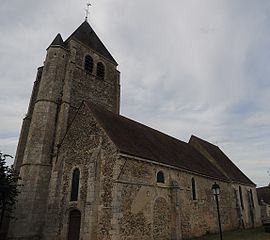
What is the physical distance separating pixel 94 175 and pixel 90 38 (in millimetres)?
16799

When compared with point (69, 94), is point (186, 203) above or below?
below

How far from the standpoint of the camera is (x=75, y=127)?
17.8 meters

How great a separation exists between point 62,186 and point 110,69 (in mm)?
13674

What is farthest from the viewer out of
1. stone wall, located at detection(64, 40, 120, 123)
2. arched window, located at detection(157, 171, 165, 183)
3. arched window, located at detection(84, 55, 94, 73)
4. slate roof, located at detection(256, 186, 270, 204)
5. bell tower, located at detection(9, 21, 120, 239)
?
slate roof, located at detection(256, 186, 270, 204)

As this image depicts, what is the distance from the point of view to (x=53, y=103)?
19.8m

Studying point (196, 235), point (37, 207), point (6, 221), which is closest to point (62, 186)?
point (37, 207)

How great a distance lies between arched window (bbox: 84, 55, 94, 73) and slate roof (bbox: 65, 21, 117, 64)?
4.80ft

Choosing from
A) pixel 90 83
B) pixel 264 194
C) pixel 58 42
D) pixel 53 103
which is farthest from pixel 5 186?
pixel 264 194

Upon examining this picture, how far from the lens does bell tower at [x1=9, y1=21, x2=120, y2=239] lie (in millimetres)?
16672

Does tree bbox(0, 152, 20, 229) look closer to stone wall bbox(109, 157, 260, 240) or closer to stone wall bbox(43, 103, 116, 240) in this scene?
stone wall bbox(43, 103, 116, 240)

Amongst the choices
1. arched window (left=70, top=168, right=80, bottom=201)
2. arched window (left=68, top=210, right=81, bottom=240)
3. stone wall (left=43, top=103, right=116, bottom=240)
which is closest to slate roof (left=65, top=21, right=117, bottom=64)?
stone wall (left=43, top=103, right=116, bottom=240)

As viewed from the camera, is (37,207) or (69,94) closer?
(37,207)

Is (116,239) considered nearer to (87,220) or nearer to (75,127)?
(87,220)

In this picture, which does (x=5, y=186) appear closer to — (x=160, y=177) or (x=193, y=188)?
(x=160, y=177)
